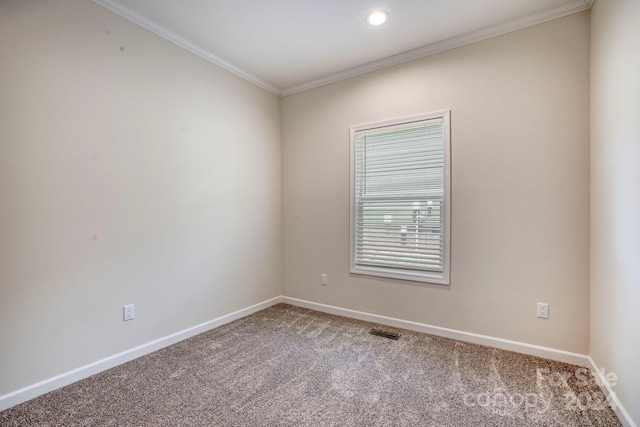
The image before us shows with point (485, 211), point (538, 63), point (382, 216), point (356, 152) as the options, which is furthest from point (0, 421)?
point (538, 63)

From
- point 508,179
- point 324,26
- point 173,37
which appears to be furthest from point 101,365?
point 508,179

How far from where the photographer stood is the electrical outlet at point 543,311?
2.42m

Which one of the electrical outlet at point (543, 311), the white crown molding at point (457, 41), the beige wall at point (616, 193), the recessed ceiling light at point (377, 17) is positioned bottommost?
the electrical outlet at point (543, 311)

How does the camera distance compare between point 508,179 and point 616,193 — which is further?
point 508,179

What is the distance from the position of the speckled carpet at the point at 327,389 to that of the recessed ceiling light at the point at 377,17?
2784mm

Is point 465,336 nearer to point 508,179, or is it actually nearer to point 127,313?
point 508,179

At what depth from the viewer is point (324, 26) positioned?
259cm

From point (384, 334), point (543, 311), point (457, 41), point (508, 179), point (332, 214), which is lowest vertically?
point (384, 334)

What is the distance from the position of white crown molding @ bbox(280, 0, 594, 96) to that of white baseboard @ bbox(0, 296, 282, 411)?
2898mm

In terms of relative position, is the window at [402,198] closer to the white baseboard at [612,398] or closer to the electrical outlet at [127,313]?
the white baseboard at [612,398]

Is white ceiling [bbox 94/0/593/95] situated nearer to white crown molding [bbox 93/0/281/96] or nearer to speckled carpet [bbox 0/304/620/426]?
white crown molding [bbox 93/0/281/96]

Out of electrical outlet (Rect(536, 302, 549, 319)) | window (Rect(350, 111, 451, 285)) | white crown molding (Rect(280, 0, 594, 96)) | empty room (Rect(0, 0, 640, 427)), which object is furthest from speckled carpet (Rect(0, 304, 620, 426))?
white crown molding (Rect(280, 0, 594, 96))

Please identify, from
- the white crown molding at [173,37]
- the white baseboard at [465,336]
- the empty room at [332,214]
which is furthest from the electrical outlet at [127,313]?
the white crown molding at [173,37]

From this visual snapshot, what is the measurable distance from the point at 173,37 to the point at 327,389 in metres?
3.15
